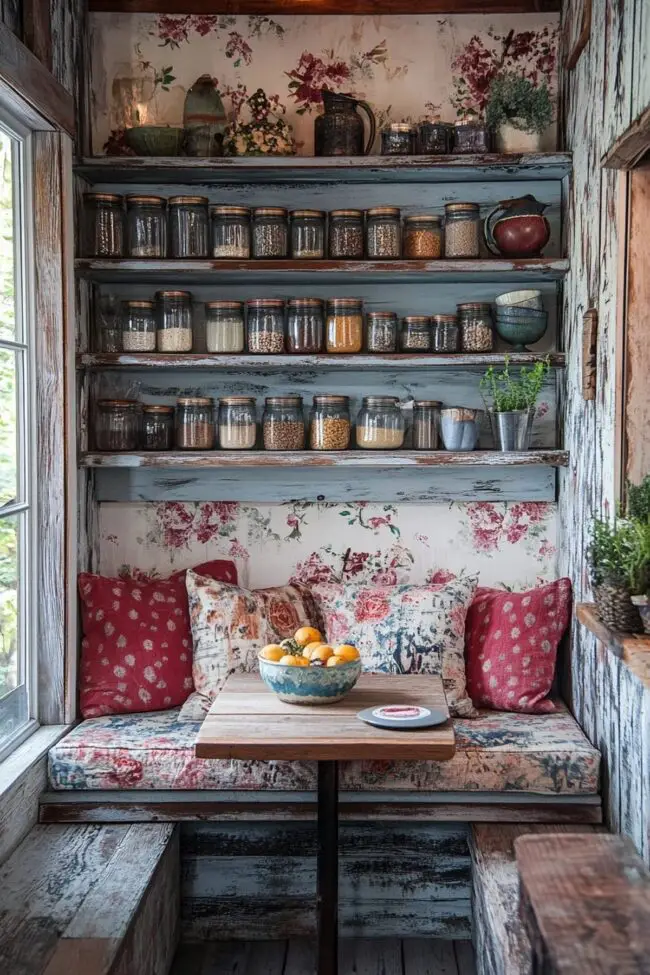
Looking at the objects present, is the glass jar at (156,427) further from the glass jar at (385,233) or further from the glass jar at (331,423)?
the glass jar at (385,233)

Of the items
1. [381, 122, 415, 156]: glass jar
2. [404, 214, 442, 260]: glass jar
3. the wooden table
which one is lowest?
the wooden table

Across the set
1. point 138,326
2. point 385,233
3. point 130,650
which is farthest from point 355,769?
point 385,233

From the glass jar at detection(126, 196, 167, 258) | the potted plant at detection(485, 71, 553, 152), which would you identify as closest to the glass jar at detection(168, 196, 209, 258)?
the glass jar at detection(126, 196, 167, 258)

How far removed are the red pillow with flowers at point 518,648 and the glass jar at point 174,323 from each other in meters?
1.28

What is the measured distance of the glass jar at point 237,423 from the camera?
128 inches

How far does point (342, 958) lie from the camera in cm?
283

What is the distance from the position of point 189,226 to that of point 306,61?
700 millimetres

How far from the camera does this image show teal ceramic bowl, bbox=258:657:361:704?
2531 millimetres

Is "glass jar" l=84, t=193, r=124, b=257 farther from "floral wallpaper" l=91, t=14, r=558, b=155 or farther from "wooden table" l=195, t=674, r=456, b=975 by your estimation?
"wooden table" l=195, t=674, r=456, b=975

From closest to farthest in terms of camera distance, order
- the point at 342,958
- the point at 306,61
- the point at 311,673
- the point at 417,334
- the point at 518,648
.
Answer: the point at 311,673, the point at 342,958, the point at 518,648, the point at 417,334, the point at 306,61

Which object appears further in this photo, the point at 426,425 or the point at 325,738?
the point at 426,425

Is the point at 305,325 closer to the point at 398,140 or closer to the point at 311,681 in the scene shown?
the point at 398,140

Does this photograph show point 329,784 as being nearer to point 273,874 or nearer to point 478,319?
point 273,874

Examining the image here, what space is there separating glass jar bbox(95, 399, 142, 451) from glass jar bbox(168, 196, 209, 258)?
0.51 meters
